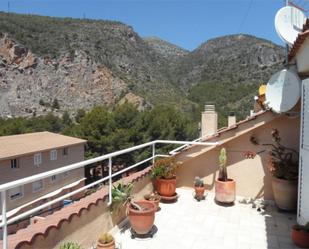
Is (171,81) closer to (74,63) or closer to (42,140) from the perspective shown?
(74,63)

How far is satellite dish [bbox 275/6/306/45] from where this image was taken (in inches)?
178

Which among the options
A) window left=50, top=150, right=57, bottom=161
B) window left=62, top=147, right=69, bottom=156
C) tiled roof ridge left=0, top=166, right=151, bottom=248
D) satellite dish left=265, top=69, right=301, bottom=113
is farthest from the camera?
window left=62, top=147, right=69, bottom=156

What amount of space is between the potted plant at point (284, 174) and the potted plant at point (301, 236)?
112 centimetres

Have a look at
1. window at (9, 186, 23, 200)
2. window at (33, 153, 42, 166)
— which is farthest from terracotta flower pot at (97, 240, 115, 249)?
window at (33, 153, 42, 166)

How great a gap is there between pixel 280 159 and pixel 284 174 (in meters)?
0.32

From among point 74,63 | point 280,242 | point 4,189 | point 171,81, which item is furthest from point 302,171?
point 171,81

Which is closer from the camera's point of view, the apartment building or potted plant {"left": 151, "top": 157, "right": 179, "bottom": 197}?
potted plant {"left": 151, "top": 157, "right": 179, "bottom": 197}

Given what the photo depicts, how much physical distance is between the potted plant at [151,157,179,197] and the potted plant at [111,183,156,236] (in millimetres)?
1173

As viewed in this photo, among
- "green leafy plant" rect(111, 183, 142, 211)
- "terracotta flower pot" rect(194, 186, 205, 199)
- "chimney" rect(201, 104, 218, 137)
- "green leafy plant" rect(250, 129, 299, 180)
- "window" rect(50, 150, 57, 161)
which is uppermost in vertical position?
"chimney" rect(201, 104, 218, 137)

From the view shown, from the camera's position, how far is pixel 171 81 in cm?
5838

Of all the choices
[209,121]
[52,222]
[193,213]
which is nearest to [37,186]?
[209,121]

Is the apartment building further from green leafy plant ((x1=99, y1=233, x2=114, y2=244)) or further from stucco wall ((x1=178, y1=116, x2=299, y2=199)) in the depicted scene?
green leafy plant ((x1=99, y1=233, x2=114, y2=244))

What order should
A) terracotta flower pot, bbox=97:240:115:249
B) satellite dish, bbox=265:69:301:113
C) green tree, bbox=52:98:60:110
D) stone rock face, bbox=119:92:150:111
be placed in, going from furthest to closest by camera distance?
stone rock face, bbox=119:92:150:111 → green tree, bbox=52:98:60:110 → satellite dish, bbox=265:69:301:113 → terracotta flower pot, bbox=97:240:115:249

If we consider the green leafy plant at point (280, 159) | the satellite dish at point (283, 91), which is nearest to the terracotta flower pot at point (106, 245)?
the green leafy plant at point (280, 159)
